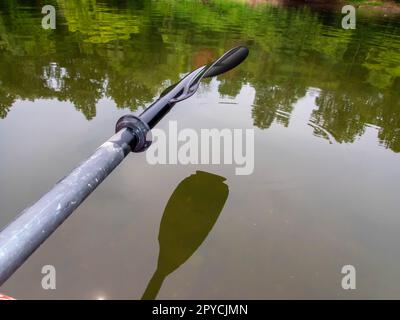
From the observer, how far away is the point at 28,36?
10297 mm

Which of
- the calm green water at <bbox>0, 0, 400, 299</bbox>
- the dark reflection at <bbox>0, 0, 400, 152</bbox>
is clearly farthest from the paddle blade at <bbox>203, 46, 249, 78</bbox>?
the dark reflection at <bbox>0, 0, 400, 152</bbox>

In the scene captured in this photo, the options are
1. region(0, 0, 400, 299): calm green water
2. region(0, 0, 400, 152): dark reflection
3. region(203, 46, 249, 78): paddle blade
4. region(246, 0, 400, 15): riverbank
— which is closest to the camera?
region(0, 0, 400, 299): calm green water

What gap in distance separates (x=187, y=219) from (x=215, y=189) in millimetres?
694

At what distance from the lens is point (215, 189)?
3.88 meters

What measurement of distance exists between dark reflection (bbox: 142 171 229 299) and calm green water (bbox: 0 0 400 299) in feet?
0.04

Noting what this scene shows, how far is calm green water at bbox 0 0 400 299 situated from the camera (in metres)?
2.76

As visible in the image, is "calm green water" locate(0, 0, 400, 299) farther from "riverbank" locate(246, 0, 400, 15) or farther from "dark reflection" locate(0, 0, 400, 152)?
"riverbank" locate(246, 0, 400, 15)

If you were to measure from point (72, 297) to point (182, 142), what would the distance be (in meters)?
2.98

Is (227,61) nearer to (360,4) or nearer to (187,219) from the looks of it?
(187,219)

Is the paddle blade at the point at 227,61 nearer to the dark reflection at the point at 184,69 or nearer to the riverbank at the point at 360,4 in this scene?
the dark reflection at the point at 184,69

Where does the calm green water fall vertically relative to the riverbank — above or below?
below

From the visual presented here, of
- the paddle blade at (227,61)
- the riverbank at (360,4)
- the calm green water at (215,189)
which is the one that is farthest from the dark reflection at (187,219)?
the riverbank at (360,4)
